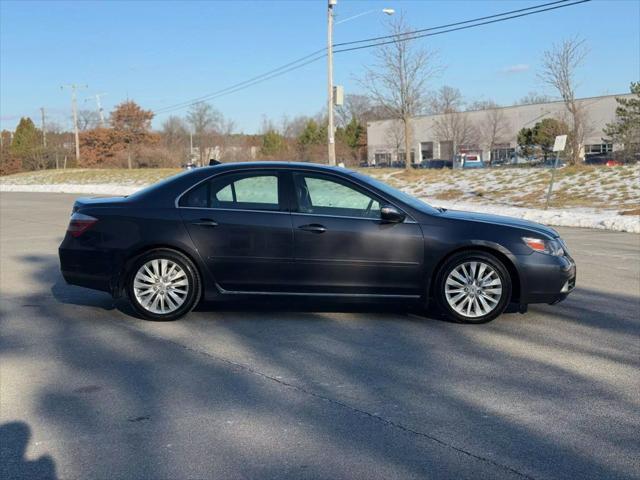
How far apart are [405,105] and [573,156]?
8.08 meters

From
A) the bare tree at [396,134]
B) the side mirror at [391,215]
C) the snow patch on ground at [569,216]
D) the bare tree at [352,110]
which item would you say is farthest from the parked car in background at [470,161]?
the side mirror at [391,215]

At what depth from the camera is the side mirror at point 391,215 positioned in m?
6.68

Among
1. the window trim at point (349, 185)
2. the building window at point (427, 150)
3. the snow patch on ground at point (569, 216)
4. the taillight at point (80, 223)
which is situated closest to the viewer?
the window trim at point (349, 185)

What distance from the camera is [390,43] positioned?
33094 millimetres

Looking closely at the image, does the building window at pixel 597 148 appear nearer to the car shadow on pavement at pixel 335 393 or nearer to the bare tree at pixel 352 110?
the bare tree at pixel 352 110

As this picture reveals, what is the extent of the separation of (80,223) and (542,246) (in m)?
4.51

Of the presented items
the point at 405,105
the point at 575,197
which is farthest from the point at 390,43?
the point at 575,197

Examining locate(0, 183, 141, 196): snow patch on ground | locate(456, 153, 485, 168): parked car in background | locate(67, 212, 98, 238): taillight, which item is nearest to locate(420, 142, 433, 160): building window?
locate(456, 153, 485, 168): parked car in background

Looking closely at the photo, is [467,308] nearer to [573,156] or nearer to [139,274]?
[139,274]

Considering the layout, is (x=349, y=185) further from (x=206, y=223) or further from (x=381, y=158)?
(x=381, y=158)

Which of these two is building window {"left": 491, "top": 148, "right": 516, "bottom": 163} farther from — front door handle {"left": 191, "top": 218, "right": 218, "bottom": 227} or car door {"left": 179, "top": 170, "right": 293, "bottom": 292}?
front door handle {"left": 191, "top": 218, "right": 218, "bottom": 227}

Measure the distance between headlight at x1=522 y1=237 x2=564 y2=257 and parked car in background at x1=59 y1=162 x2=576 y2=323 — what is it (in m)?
0.01

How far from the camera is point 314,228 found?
671 cm

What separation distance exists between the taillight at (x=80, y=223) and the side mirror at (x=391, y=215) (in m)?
2.82
